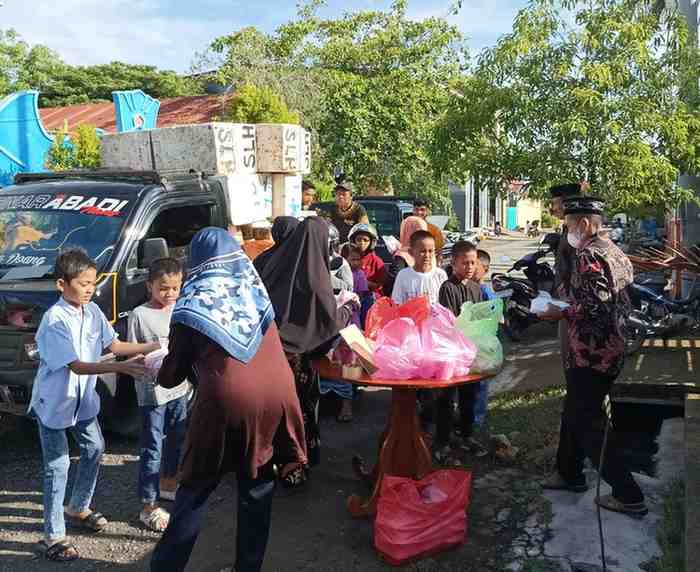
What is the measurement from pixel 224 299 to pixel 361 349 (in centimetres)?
110

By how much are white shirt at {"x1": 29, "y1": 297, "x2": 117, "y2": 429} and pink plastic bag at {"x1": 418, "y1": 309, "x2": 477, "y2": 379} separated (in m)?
1.79

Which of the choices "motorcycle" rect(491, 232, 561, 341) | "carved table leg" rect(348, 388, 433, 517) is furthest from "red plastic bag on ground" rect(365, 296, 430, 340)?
"motorcycle" rect(491, 232, 561, 341)

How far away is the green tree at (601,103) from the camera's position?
6.79m

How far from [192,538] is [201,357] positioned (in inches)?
31.5

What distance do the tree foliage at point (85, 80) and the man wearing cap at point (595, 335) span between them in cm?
2700

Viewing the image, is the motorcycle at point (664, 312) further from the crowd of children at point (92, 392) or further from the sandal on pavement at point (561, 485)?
the crowd of children at point (92, 392)

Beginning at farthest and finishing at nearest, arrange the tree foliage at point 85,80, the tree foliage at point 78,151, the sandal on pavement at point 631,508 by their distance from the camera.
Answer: the tree foliage at point 85,80 → the tree foliage at point 78,151 → the sandal on pavement at point 631,508

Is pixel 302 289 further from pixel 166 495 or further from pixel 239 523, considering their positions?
pixel 166 495

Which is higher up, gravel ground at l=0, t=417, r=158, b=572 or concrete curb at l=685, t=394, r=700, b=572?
concrete curb at l=685, t=394, r=700, b=572

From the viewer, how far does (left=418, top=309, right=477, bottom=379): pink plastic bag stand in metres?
3.76

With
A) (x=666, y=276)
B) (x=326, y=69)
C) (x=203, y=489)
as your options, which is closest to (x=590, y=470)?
(x=203, y=489)

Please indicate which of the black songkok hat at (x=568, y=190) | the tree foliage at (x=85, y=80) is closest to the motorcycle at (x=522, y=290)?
the black songkok hat at (x=568, y=190)

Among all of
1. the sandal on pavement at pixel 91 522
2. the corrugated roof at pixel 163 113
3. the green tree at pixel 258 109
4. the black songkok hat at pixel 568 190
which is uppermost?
the corrugated roof at pixel 163 113

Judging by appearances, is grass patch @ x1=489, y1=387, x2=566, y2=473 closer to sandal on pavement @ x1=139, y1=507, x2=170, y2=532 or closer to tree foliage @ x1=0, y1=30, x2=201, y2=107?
sandal on pavement @ x1=139, y1=507, x2=170, y2=532
